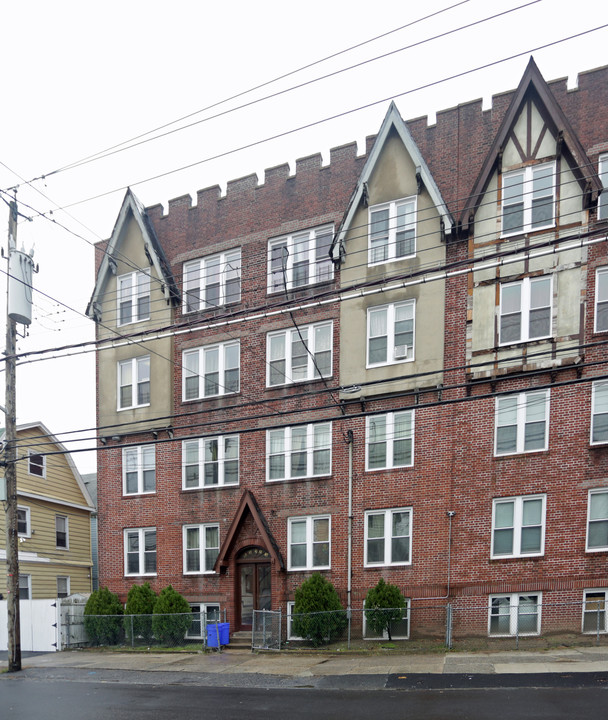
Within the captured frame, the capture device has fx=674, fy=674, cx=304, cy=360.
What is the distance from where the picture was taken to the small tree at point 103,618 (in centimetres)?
2327

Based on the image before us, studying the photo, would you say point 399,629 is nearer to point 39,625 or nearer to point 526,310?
point 526,310

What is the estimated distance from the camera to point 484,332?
19.8 metres

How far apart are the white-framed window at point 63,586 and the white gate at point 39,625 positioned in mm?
6465

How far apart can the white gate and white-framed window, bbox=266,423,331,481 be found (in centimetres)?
925

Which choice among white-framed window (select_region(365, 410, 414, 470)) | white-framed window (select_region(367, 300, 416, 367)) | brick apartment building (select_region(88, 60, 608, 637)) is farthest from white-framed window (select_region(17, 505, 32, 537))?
white-framed window (select_region(367, 300, 416, 367))

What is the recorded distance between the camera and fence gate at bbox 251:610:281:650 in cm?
2048

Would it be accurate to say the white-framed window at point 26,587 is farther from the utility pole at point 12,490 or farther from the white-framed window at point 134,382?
the utility pole at point 12,490

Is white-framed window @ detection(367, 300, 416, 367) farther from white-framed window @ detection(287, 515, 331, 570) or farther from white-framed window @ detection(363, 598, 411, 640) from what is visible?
white-framed window @ detection(363, 598, 411, 640)

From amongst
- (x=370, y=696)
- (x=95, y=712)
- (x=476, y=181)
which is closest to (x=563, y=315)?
(x=476, y=181)

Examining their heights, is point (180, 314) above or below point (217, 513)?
above

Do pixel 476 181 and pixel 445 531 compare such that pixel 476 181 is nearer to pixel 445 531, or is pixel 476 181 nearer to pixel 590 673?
pixel 445 531

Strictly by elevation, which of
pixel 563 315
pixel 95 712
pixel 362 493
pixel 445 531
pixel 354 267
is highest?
pixel 354 267

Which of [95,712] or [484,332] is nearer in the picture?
[95,712]

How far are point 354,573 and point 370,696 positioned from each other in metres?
7.43
